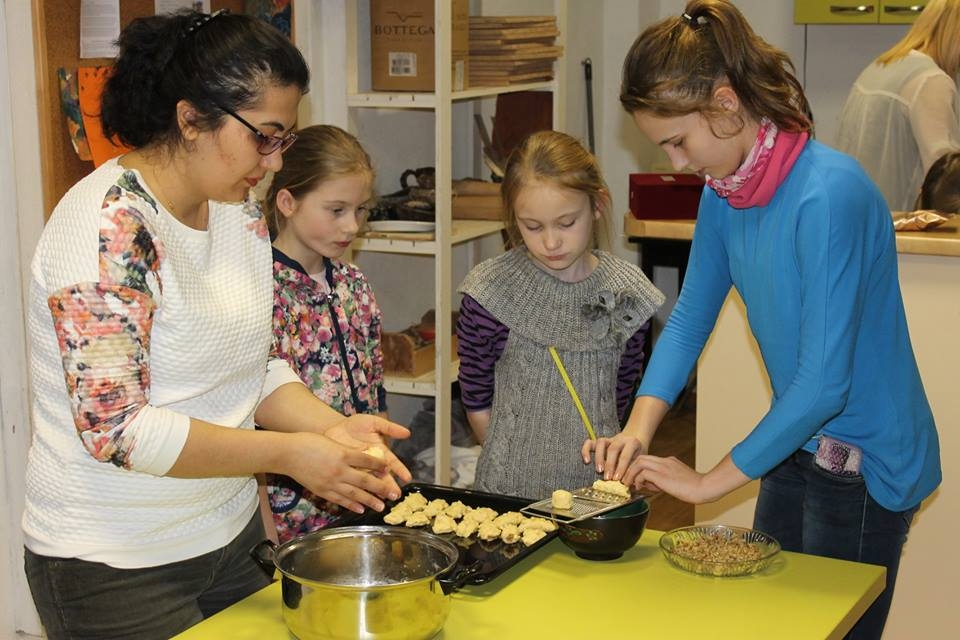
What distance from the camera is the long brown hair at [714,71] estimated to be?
1.64 metres

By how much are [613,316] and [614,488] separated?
57 centimetres

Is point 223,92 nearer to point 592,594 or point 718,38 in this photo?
point 718,38

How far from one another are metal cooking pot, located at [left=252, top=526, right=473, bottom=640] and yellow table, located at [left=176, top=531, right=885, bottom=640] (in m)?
0.07

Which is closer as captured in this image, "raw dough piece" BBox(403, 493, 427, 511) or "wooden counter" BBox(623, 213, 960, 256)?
"raw dough piece" BBox(403, 493, 427, 511)

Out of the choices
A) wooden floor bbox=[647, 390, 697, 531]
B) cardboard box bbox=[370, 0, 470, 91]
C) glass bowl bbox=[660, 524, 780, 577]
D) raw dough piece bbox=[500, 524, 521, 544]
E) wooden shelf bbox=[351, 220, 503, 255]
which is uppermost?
cardboard box bbox=[370, 0, 470, 91]

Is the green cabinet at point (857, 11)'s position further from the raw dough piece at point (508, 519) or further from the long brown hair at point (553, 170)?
the raw dough piece at point (508, 519)

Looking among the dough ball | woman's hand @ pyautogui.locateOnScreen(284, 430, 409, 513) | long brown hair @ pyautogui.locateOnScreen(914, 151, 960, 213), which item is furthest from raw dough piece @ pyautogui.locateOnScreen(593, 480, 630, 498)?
long brown hair @ pyautogui.locateOnScreen(914, 151, 960, 213)

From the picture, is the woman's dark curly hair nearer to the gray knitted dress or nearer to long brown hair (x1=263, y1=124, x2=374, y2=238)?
long brown hair (x1=263, y1=124, x2=374, y2=238)

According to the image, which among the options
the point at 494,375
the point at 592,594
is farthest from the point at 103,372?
the point at 494,375

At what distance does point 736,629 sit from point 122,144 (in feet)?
3.37

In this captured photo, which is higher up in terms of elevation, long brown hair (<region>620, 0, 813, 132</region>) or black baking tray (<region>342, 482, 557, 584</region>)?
long brown hair (<region>620, 0, 813, 132</region>)

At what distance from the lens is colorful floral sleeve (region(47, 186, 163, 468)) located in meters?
1.36

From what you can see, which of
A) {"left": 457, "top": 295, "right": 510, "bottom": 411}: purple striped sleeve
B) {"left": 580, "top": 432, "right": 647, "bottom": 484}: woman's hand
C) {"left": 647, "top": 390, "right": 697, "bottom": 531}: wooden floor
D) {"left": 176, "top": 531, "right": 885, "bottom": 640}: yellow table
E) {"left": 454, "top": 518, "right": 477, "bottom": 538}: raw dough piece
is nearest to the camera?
{"left": 176, "top": 531, "right": 885, "bottom": 640}: yellow table

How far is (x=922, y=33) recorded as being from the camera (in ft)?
11.5
